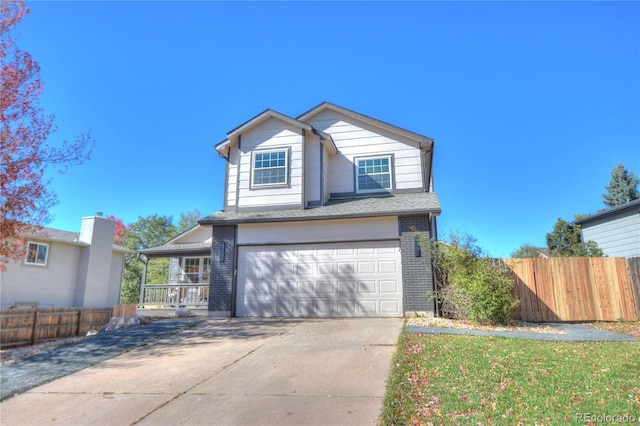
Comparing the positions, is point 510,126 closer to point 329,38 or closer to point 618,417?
point 329,38

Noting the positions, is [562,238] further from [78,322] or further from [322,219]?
[78,322]

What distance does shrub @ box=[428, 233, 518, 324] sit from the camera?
8.88m

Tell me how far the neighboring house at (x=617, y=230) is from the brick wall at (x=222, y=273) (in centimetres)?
1560

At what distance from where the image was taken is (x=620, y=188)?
2873cm

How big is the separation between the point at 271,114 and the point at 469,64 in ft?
24.8

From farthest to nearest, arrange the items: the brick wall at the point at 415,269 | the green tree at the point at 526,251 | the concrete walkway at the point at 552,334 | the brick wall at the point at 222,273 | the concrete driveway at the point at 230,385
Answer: the green tree at the point at 526,251
the brick wall at the point at 222,273
the brick wall at the point at 415,269
the concrete walkway at the point at 552,334
the concrete driveway at the point at 230,385

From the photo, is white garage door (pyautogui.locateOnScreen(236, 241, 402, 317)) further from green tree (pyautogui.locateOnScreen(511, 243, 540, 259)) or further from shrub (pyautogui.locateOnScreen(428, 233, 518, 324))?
green tree (pyautogui.locateOnScreen(511, 243, 540, 259))

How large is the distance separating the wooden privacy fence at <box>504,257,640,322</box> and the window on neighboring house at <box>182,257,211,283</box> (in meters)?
14.0

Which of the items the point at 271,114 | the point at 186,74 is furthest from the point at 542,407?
the point at 186,74

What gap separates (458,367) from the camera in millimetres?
5242

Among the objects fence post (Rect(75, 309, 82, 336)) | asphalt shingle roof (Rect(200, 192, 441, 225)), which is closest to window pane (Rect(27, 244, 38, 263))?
fence post (Rect(75, 309, 82, 336))

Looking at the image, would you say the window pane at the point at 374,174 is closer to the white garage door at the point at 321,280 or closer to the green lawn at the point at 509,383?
the white garage door at the point at 321,280

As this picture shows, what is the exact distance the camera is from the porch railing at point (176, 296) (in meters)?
16.0

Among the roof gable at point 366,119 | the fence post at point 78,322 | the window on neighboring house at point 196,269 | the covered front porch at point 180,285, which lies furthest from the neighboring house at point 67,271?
the roof gable at point 366,119
